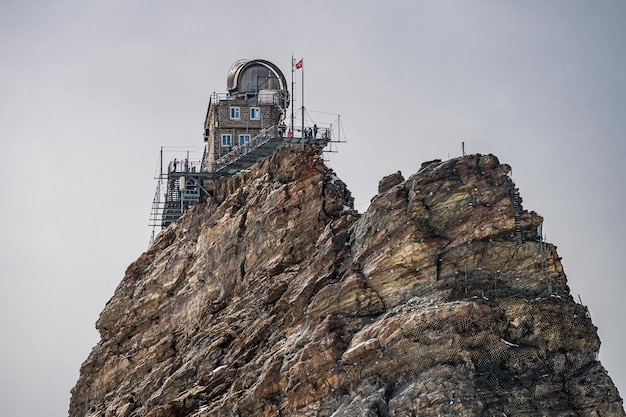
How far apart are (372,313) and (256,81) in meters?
43.7

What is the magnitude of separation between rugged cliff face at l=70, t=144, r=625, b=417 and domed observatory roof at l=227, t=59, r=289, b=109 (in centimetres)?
1903

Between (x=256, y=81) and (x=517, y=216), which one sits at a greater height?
(x=256, y=81)

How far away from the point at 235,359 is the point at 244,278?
8603 mm

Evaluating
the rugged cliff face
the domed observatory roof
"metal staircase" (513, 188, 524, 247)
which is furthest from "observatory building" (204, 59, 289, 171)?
"metal staircase" (513, 188, 524, 247)

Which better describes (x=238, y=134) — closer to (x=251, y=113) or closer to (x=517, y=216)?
(x=251, y=113)

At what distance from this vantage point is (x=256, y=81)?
411ft

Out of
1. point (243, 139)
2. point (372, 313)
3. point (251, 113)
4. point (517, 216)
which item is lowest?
point (372, 313)

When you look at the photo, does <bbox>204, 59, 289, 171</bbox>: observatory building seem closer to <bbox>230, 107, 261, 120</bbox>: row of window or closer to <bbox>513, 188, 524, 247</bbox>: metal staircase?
<bbox>230, 107, 261, 120</bbox>: row of window

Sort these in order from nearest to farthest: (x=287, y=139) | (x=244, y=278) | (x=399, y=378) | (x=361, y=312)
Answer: (x=399, y=378)
(x=361, y=312)
(x=244, y=278)
(x=287, y=139)

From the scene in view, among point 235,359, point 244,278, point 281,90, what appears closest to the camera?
point 235,359

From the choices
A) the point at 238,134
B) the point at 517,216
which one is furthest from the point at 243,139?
the point at 517,216

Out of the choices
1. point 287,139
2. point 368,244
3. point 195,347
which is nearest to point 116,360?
point 195,347

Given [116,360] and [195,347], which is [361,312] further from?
[116,360]

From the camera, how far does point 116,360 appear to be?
10838 cm
